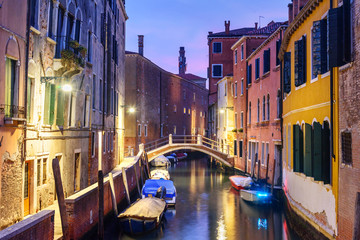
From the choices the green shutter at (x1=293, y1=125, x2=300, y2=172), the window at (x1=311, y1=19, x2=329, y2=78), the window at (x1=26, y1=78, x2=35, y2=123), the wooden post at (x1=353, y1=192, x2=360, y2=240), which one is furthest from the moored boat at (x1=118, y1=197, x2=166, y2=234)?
the wooden post at (x1=353, y1=192, x2=360, y2=240)

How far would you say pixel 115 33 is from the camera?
22672mm

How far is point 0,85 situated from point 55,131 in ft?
11.5

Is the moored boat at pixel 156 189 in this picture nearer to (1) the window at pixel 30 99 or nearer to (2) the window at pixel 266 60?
(2) the window at pixel 266 60

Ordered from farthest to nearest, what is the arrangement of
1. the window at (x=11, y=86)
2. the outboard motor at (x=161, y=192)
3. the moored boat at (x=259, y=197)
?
the moored boat at (x=259, y=197), the outboard motor at (x=161, y=192), the window at (x=11, y=86)

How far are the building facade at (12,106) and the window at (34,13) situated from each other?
19.1 inches

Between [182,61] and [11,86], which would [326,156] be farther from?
[182,61]

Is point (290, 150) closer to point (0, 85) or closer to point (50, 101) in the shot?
point (50, 101)

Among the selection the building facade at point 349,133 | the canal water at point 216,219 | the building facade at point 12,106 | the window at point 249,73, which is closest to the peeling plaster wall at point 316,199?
the building facade at point 349,133

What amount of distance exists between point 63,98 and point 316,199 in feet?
24.3

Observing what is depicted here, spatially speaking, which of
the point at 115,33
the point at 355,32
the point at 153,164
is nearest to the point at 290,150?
the point at 355,32

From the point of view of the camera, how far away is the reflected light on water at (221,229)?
13.3 m

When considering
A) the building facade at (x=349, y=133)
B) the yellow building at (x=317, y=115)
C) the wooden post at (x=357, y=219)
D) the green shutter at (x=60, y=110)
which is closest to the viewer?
the wooden post at (x=357, y=219)

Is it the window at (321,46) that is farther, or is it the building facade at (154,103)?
the building facade at (154,103)

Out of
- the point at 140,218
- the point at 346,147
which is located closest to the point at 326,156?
the point at 346,147
